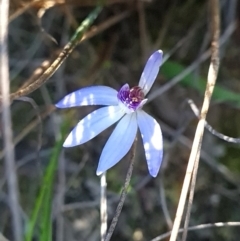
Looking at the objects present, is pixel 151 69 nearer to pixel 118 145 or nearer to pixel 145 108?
pixel 118 145

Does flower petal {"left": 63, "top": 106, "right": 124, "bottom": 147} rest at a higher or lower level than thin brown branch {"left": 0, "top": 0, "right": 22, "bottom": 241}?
lower

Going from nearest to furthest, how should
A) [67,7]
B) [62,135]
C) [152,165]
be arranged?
[152,165]
[62,135]
[67,7]

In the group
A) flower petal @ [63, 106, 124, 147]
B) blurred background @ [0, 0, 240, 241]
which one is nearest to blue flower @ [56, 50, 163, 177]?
flower petal @ [63, 106, 124, 147]

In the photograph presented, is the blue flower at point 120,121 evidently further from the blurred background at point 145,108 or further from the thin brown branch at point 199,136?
the blurred background at point 145,108

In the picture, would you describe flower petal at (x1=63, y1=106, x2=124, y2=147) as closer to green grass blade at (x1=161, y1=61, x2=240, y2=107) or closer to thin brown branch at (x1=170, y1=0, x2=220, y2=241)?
thin brown branch at (x1=170, y1=0, x2=220, y2=241)

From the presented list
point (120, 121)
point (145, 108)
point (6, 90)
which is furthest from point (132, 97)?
point (145, 108)

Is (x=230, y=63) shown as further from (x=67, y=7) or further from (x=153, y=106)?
(x=67, y=7)

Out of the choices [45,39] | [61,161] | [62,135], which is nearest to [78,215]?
[61,161]
